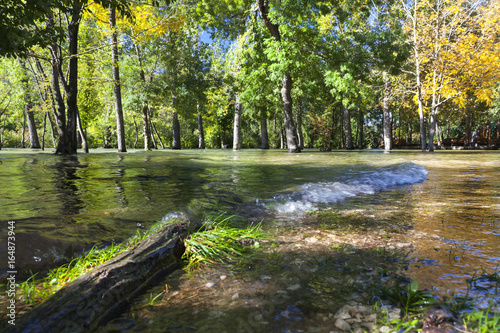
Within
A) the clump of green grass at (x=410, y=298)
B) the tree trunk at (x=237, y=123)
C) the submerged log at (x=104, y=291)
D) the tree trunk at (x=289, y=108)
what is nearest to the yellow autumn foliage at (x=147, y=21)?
the tree trunk at (x=289, y=108)

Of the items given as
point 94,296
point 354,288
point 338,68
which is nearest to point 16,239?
point 94,296

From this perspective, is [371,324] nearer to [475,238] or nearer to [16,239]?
[475,238]

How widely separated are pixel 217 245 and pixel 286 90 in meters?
19.5

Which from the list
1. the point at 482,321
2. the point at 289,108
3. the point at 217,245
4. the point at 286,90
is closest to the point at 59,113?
the point at 286,90

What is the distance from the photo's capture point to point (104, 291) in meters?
1.91

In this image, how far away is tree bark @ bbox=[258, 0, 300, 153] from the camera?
64.3 feet

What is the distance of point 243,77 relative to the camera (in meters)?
22.1

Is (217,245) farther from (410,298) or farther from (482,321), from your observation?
(482,321)

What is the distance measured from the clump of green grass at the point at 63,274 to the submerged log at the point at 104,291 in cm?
39

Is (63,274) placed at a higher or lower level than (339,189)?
lower

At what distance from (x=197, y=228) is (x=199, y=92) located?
28.2m

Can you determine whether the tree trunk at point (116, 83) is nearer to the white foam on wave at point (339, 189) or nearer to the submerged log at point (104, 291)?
the white foam on wave at point (339, 189)

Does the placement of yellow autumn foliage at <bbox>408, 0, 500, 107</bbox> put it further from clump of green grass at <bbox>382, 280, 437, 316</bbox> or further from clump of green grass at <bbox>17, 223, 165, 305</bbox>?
clump of green grass at <bbox>17, 223, 165, 305</bbox>

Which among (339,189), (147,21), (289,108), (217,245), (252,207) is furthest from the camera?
(289,108)
